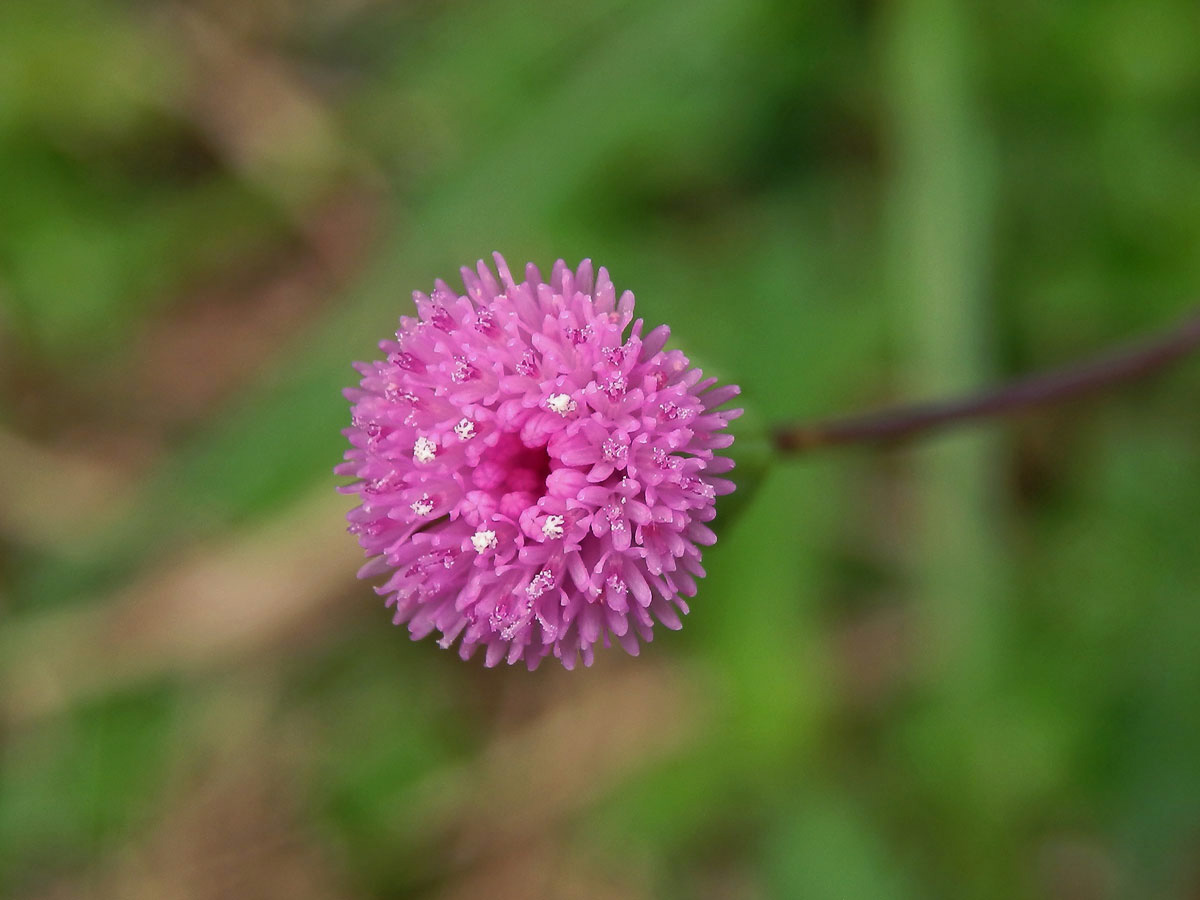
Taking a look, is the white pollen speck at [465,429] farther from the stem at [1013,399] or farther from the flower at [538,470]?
the stem at [1013,399]

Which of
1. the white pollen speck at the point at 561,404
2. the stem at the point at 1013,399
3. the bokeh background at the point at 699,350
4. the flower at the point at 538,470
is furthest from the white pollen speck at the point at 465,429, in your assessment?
the bokeh background at the point at 699,350

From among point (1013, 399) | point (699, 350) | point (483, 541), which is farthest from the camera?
point (699, 350)

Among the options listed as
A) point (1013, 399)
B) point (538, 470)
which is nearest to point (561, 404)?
point (538, 470)

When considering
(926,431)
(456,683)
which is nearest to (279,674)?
(456,683)

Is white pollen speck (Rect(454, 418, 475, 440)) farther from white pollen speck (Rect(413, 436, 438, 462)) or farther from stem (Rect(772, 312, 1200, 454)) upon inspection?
stem (Rect(772, 312, 1200, 454))

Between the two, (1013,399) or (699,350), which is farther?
(699,350)

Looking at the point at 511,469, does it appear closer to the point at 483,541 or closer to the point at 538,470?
the point at 538,470
